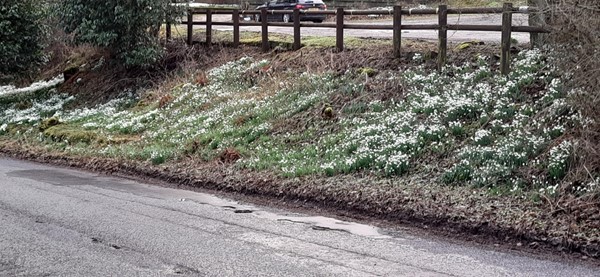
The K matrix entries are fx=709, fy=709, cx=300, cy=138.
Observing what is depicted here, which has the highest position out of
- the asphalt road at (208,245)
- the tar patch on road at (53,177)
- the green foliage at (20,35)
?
the green foliage at (20,35)

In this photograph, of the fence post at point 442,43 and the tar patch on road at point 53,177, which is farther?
the fence post at point 442,43

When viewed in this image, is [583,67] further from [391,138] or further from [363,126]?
[363,126]

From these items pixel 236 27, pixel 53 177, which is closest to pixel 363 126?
pixel 53 177

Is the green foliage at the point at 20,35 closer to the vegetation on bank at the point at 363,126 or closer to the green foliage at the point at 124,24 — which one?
the green foliage at the point at 124,24

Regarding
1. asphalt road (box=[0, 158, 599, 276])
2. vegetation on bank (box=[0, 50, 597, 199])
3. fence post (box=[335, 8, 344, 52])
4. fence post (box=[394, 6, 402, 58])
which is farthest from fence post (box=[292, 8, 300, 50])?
asphalt road (box=[0, 158, 599, 276])

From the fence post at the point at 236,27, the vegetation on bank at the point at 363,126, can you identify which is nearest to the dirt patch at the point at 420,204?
the vegetation on bank at the point at 363,126

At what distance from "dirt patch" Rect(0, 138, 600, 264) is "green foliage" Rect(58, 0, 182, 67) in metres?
11.3

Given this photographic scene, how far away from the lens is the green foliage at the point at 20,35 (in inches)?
1070

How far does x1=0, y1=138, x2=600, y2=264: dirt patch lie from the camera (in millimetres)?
8602

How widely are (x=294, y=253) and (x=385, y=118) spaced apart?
19.3ft

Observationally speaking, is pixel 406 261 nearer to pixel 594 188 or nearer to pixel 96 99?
pixel 594 188

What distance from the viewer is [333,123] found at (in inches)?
581

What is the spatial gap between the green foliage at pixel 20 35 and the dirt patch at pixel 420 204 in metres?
15.6

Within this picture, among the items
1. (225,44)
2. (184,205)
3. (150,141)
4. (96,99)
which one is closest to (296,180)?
(184,205)
